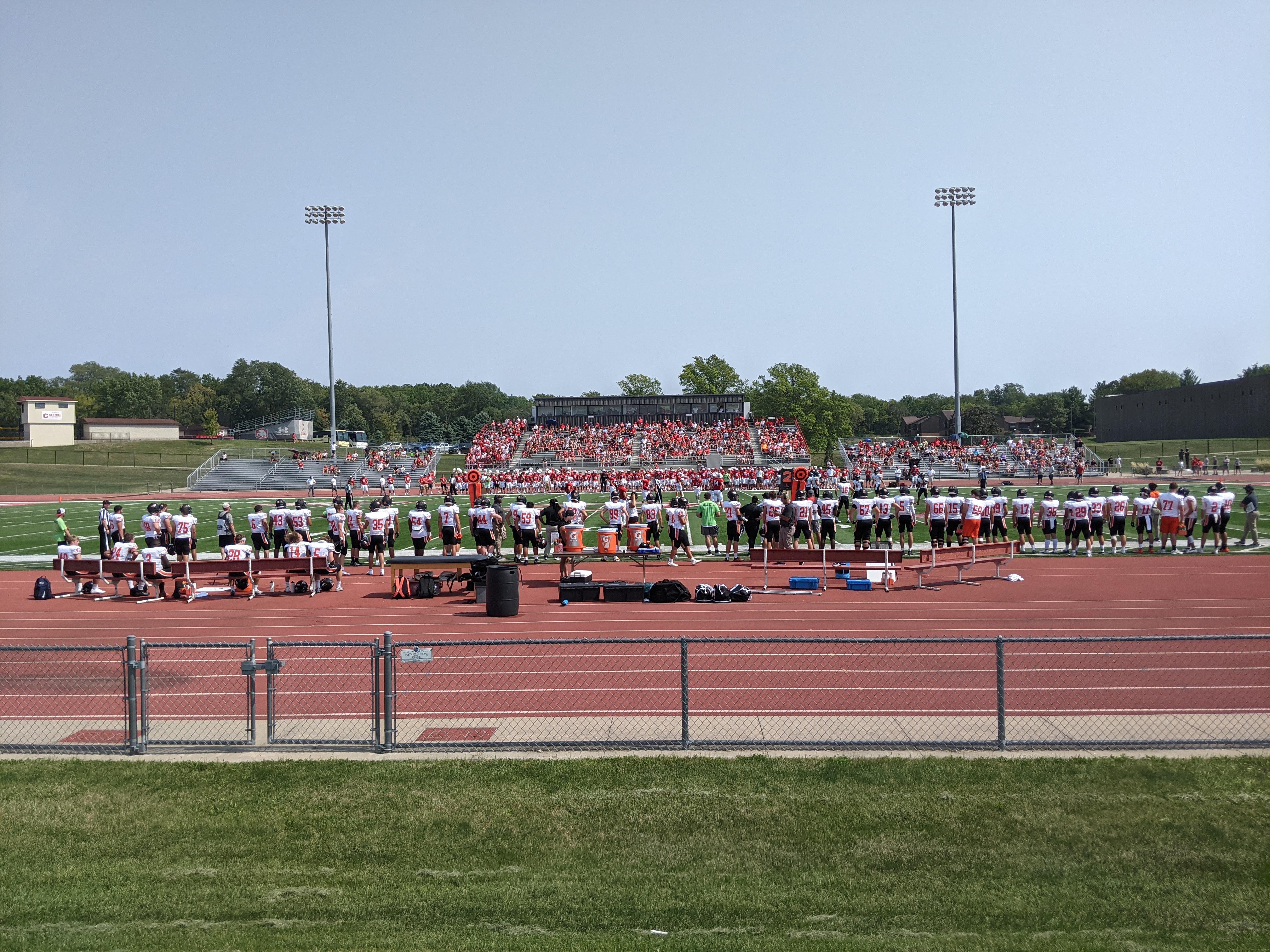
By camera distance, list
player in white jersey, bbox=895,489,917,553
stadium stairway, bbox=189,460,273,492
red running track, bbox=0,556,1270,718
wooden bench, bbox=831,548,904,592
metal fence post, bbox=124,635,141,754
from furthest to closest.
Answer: stadium stairway, bbox=189,460,273,492, player in white jersey, bbox=895,489,917,553, wooden bench, bbox=831,548,904,592, red running track, bbox=0,556,1270,718, metal fence post, bbox=124,635,141,754

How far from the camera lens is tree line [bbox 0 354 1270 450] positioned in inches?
3750

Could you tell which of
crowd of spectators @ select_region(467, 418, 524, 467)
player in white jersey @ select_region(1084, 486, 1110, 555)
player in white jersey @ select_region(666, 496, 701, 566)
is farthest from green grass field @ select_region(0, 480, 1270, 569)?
crowd of spectators @ select_region(467, 418, 524, 467)

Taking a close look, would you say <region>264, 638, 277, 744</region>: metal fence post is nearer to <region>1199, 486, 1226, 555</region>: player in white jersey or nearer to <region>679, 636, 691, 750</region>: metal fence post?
<region>679, 636, 691, 750</region>: metal fence post

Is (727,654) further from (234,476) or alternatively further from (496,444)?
(496,444)

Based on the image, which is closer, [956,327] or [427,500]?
[427,500]

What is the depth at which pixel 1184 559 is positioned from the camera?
2217cm

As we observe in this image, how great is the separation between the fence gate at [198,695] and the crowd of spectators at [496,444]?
163ft

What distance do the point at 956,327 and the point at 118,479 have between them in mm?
54767

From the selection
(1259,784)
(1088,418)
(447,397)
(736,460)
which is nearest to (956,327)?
(736,460)

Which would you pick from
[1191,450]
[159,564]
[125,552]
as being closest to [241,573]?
[159,564]

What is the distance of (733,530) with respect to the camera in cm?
2373

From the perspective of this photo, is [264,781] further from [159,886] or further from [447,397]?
[447,397]

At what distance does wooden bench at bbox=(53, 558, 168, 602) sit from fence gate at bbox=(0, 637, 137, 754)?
528 centimetres

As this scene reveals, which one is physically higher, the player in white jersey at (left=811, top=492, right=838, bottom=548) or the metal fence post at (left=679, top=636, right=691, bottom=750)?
the player in white jersey at (left=811, top=492, right=838, bottom=548)
